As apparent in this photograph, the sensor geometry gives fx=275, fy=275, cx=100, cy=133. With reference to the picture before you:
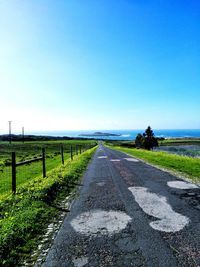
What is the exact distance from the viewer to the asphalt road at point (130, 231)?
15.7ft

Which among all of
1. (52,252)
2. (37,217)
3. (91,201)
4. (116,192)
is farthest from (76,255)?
(116,192)

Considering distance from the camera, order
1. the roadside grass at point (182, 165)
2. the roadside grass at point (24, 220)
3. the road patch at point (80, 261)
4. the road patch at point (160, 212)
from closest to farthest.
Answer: the road patch at point (80, 261) → the roadside grass at point (24, 220) → the road patch at point (160, 212) → the roadside grass at point (182, 165)

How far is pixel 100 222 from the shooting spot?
22.7ft

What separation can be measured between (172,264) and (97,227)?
7.87ft

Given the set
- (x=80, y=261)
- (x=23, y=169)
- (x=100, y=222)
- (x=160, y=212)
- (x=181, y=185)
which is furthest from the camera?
(x=23, y=169)

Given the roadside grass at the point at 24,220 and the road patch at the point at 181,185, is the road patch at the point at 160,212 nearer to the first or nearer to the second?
the road patch at the point at 181,185

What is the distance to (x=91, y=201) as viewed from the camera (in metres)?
9.35

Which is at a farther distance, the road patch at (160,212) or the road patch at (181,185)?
the road patch at (181,185)

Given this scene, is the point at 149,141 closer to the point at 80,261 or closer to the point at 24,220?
the point at 24,220

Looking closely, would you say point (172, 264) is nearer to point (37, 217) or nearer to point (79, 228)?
point (79, 228)

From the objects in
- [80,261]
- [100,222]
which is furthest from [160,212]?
[80,261]

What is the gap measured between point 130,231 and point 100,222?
1.04 meters

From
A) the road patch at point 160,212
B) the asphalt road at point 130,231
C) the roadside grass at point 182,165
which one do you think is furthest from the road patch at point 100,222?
the roadside grass at point 182,165

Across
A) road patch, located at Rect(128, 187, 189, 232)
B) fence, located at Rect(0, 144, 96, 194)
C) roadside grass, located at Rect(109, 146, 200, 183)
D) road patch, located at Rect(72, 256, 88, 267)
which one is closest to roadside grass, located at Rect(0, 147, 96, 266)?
road patch, located at Rect(72, 256, 88, 267)
